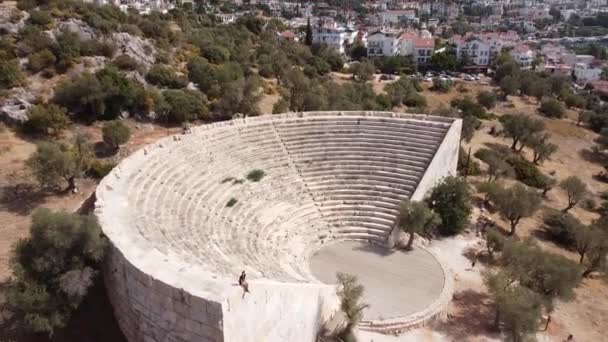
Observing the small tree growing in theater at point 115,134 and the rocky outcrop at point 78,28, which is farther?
the rocky outcrop at point 78,28

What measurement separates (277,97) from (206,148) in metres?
20.5

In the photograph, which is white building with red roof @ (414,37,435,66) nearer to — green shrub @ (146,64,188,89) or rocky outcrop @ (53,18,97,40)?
green shrub @ (146,64,188,89)

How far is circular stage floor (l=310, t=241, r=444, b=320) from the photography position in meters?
17.3

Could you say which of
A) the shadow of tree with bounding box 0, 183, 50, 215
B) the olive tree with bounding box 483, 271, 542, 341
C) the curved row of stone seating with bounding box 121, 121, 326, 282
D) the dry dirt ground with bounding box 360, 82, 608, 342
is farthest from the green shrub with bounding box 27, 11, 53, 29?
the olive tree with bounding box 483, 271, 542, 341

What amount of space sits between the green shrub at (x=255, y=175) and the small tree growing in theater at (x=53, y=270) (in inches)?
381

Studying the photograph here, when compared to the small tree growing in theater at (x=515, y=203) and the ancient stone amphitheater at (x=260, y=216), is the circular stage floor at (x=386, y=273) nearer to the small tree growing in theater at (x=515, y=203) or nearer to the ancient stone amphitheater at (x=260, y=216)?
the ancient stone amphitheater at (x=260, y=216)

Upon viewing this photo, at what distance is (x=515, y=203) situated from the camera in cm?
2273

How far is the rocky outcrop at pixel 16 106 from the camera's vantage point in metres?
26.1

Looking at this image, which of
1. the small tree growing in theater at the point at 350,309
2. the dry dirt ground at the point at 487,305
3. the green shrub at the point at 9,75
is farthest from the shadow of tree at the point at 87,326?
the green shrub at the point at 9,75

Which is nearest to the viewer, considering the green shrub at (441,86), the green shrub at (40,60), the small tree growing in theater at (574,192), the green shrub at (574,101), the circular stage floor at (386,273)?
the circular stage floor at (386,273)

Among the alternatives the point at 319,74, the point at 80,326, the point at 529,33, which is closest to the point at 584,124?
the point at 319,74

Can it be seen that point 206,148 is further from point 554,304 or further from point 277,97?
point 277,97

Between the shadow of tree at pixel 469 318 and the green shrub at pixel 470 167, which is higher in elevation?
the green shrub at pixel 470 167

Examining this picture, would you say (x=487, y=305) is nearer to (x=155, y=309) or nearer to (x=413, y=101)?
(x=155, y=309)
